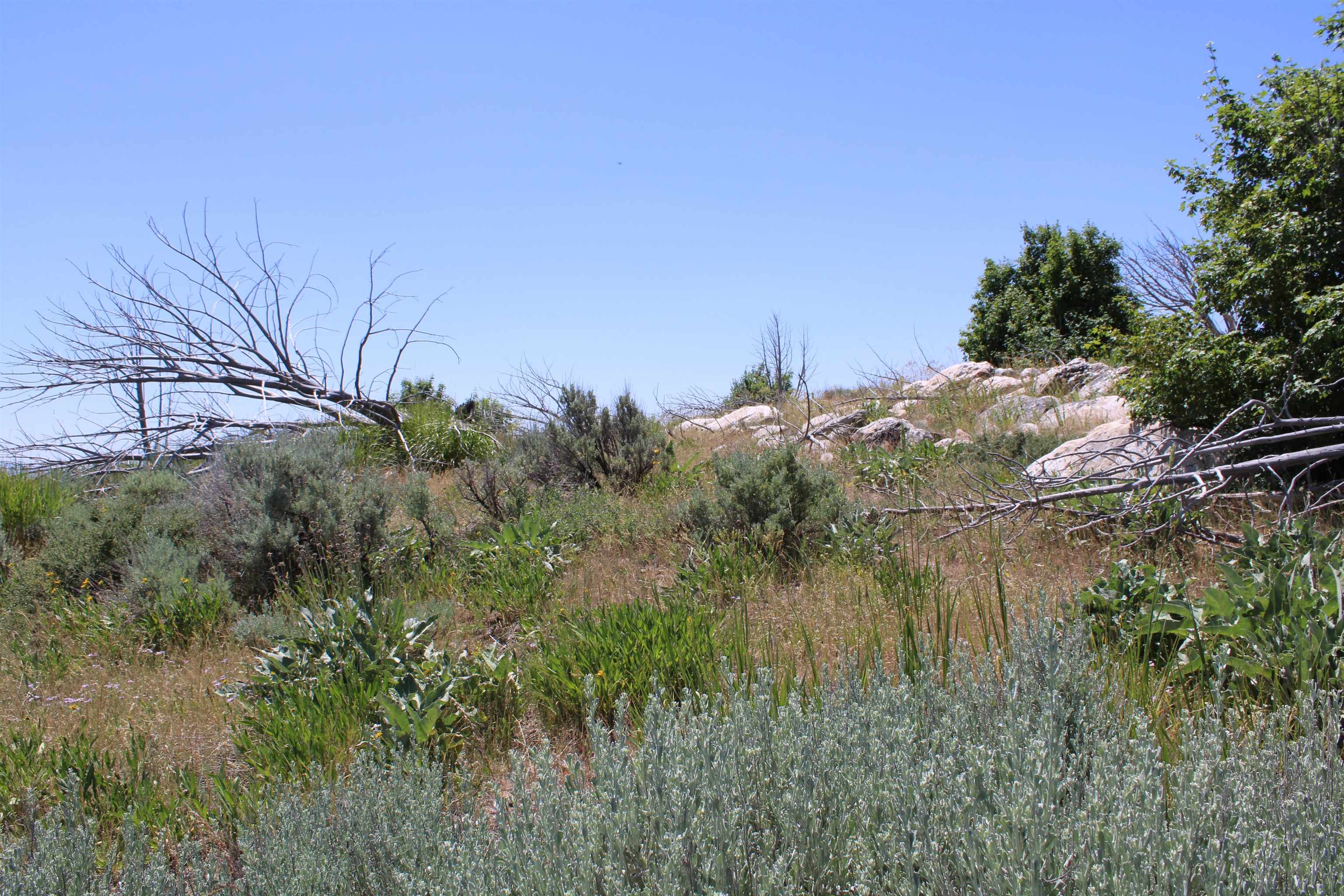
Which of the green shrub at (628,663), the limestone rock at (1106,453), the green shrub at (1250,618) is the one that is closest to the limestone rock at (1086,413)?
the limestone rock at (1106,453)

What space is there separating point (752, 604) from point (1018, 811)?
2.95 meters

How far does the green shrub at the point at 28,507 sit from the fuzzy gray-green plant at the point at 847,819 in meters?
6.39

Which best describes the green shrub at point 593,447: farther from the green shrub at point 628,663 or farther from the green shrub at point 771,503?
the green shrub at point 628,663

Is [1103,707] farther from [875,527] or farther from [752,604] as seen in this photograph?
[875,527]

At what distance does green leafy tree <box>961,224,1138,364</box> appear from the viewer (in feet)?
65.4

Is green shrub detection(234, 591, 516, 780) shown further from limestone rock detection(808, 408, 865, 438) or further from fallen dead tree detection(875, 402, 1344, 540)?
limestone rock detection(808, 408, 865, 438)

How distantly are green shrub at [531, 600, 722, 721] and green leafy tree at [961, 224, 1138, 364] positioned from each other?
1741 centimetres

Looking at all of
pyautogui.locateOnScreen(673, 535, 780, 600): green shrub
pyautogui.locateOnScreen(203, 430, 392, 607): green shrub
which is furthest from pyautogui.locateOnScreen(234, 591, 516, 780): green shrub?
pyautogui.locateOnScreen(203, 430, 392, 607): green shrub

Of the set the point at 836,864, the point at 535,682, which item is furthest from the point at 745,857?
the point at 535,682

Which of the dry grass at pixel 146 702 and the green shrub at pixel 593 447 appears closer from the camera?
the dry grass at pixel 146 702

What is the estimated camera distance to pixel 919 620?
10.2 feet

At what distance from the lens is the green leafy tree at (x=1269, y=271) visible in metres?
5.65

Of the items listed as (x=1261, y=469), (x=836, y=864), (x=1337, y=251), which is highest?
(x=1337, y=251)

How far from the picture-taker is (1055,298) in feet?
67.4
